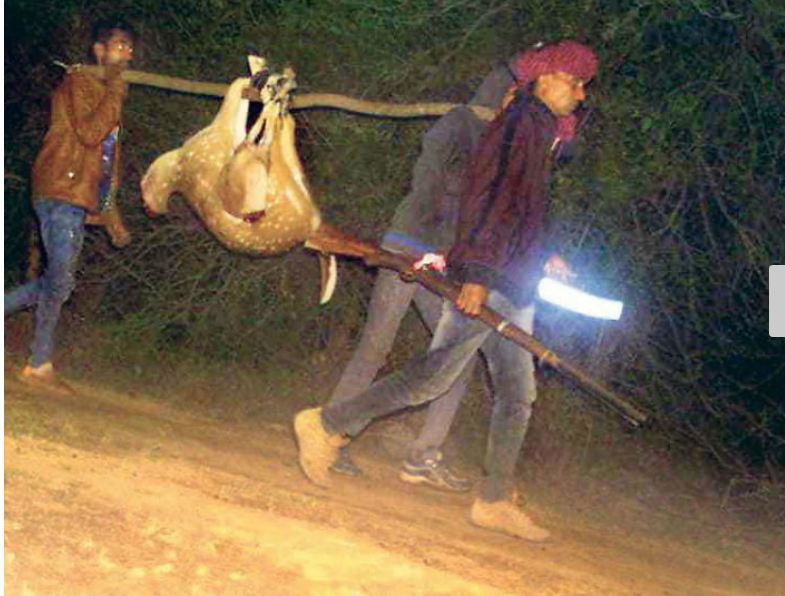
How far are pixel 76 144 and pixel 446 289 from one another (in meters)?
2.43

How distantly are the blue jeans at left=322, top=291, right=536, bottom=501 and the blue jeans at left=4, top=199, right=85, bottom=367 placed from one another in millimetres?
2111

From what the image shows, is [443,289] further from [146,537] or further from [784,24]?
[784,24]

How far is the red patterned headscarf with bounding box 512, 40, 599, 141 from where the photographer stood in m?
5.34

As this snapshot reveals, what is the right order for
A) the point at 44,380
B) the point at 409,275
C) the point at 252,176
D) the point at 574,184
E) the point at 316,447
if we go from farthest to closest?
1. the point at 44,380
2. the point at 574,184
3. the point at 316,447
4. the point at 409,275
5. the point at 252,176

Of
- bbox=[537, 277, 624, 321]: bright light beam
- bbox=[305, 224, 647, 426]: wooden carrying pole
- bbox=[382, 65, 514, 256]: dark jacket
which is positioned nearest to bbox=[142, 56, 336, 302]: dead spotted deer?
bbox=[305, 224, 647, 426]: wooden carrying pole

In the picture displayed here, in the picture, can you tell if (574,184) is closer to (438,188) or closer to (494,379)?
(438,188)

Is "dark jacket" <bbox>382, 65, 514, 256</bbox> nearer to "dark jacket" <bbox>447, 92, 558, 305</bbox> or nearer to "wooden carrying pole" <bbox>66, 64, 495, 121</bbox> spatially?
"wooden carrying pole" <bbox>66, 64, 495, 121</bbox>

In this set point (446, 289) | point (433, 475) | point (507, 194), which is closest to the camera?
point (507, 194)

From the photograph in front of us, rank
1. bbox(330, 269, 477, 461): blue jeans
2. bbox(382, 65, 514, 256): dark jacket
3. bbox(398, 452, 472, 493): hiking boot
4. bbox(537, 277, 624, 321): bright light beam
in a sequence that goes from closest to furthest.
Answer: bbox(537, 277, 624, 321): bright light beam
bbox(382, 65, 514, 256): dark jacket
bbox(330, 269, 477, 461): blue jeans
bbox(398, 452, 472, 493): hiking boot

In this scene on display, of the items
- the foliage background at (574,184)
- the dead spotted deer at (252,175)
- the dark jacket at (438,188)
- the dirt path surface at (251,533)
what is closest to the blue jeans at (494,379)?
the dirt path surface at (251,533)

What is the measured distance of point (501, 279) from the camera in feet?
17.8

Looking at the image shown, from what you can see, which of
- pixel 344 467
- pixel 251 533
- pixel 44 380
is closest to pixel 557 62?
pixel 344 467

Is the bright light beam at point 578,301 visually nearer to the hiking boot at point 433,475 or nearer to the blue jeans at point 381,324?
the blue jeans at point 381,324

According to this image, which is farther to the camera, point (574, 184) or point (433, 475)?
point (574, 184)
